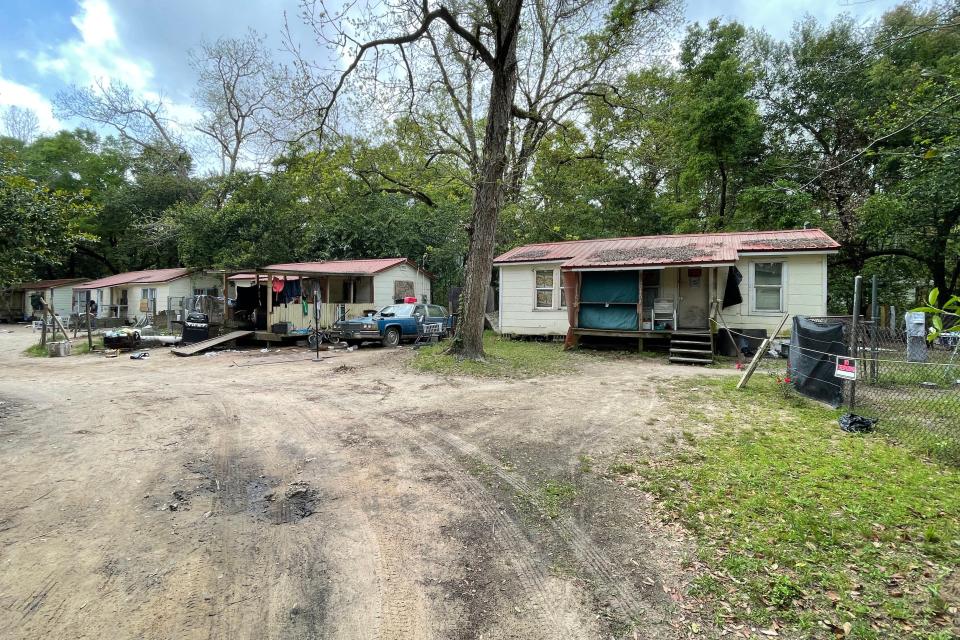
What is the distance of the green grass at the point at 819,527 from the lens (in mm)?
2539

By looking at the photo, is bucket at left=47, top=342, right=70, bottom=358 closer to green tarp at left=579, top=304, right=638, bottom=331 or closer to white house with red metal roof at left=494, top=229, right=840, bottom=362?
white house with red metal roof at left=494, top=229, right=840, bottom=362

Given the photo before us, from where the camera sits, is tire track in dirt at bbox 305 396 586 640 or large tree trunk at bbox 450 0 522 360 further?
large tree trunk at bbox 450 0 522 360

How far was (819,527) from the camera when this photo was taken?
334 centimetres

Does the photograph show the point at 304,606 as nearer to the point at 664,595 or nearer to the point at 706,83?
the point at 664,595

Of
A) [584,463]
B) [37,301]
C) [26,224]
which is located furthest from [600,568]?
[37,301]

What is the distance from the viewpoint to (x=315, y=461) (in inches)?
192

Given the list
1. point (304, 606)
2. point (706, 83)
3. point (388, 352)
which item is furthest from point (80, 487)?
point (706, 83)

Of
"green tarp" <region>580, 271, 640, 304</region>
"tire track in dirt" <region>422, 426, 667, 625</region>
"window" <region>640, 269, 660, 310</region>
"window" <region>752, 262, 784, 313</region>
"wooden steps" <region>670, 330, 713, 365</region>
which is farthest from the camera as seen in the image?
"window" <region>640, 269, 660, 310</region>

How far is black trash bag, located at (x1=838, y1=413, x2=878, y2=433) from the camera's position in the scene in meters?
5.71

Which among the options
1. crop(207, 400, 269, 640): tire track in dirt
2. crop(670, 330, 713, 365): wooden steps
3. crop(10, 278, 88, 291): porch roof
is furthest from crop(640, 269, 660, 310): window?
crop(10, 278, 88, 291): porch roof

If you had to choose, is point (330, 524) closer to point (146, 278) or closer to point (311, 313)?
point (311, 313)

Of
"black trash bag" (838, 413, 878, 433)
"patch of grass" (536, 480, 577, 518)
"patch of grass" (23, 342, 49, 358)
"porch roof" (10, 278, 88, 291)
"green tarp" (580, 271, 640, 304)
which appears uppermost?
"porch roof" (10, 278, 88, 291)

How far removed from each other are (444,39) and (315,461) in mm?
14234

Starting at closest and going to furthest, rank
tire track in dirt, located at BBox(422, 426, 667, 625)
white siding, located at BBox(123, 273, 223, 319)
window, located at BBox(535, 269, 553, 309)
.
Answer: tire track in dirt, located at BBox(422, 426, 667, 625) → window, located at BBox(535, 269, 553, 309) → white siding, located at BBox(123, 273, 223, 319)
